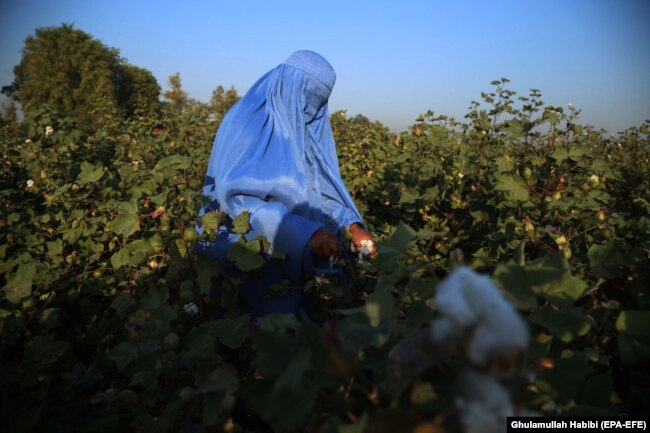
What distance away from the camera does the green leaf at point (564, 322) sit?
642 millimetres

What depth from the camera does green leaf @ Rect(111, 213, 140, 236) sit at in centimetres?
130

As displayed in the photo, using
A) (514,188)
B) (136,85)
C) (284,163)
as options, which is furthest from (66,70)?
(514,188)

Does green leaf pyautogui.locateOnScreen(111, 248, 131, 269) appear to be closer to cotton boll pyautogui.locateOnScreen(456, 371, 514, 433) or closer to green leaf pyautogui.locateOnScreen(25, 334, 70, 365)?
green leaf pyautogui.locateOnScreen(25, 334, 70, 365)

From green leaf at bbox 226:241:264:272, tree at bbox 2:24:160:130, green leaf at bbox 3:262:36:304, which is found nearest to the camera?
green leaf at bbox 226:241:264:272

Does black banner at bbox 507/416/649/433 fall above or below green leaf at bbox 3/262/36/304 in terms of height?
above

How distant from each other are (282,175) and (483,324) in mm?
1583

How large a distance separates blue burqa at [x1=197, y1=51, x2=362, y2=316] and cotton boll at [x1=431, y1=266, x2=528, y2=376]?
118 centimetres

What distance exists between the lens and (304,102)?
215cm

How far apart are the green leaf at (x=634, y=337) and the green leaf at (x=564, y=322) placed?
0.11 meters

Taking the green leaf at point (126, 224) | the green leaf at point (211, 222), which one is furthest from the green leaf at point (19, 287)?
the green leaf at point (211, 222)

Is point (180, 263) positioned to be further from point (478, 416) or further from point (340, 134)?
point (340, 134)

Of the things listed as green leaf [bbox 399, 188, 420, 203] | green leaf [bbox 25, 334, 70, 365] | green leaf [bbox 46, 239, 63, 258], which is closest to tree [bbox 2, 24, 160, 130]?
green leaf [bbox 46, 239, 63, 258]

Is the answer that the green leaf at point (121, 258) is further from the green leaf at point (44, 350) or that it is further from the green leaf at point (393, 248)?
the green leaf at point (393, 248)

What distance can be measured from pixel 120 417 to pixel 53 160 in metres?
3.56
